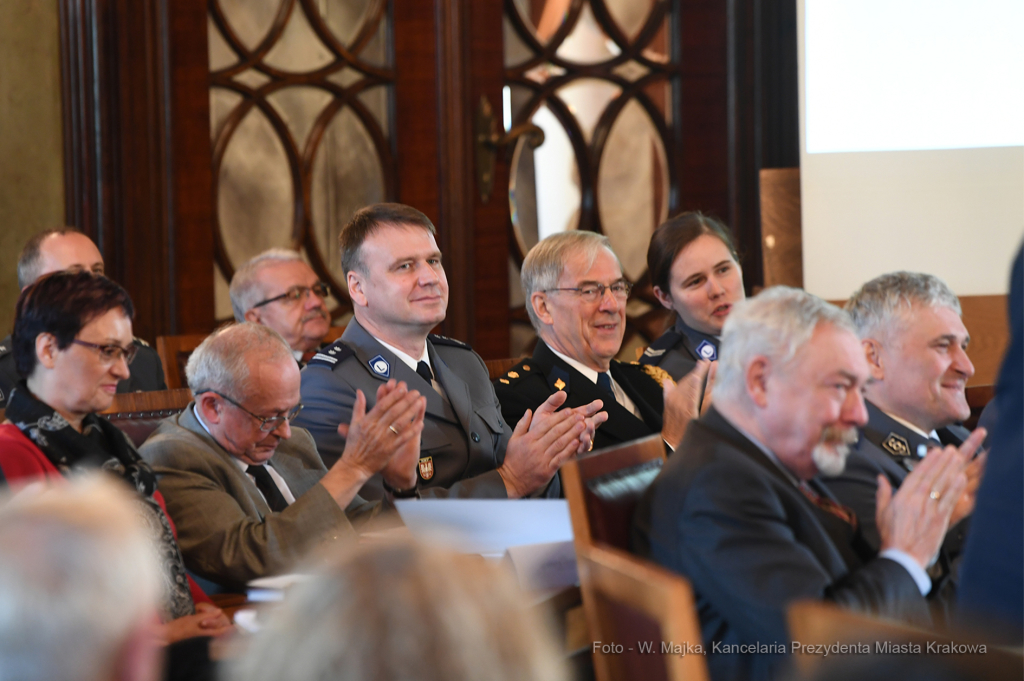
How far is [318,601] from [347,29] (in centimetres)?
443

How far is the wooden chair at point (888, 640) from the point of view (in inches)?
38.7

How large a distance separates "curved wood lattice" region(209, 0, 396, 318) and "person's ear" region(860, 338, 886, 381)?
2.86 metres

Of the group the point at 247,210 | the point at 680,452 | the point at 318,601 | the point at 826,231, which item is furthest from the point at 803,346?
the point at 247,210

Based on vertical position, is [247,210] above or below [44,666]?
above

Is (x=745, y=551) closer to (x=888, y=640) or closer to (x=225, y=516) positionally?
(x=888, y=640)

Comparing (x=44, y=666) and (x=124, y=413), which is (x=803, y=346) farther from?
(x=124, y=413)

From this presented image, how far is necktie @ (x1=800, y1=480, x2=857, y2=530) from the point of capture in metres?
1.84

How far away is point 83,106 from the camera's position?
4.33 metres

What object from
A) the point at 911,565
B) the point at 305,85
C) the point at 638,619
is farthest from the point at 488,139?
the point at 638,619

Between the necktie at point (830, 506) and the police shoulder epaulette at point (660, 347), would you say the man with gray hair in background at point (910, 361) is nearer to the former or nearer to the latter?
the necktie at point (830, 506)

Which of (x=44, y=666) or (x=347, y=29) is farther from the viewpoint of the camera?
(x=347, y=29)

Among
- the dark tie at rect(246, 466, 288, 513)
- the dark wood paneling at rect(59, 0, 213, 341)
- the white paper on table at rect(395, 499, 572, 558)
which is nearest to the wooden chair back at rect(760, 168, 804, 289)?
the dark wood paneling at rect(59, 0, 213, 341)

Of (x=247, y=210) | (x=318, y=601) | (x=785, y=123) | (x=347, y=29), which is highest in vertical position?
(x=347, y=29)

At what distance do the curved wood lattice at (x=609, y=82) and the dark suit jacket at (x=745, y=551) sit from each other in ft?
11.2
